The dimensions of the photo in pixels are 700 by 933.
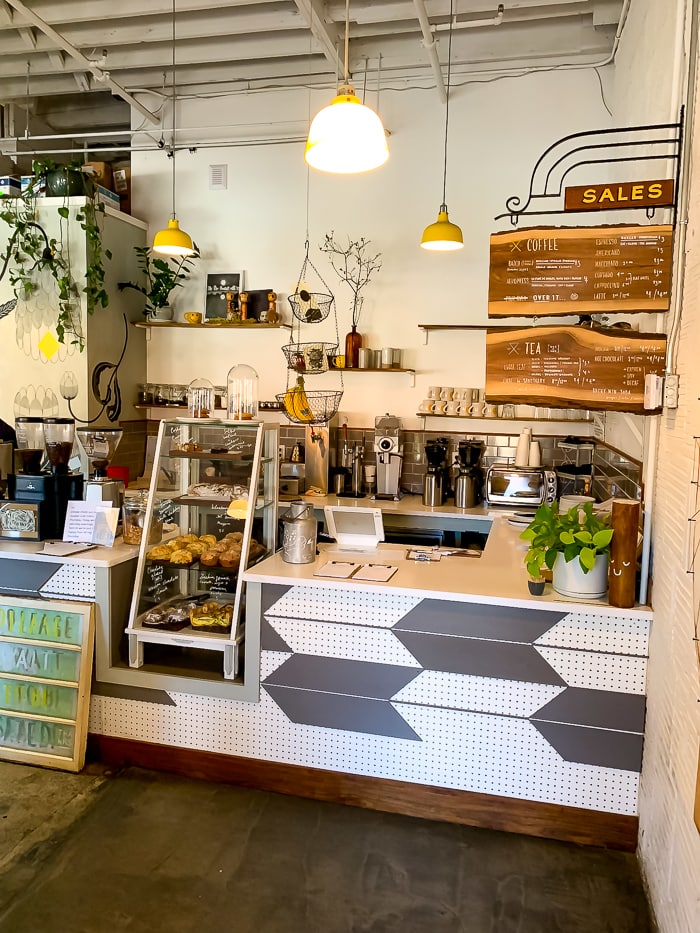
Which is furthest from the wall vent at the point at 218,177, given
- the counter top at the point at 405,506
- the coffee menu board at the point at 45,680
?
the coffee menu board at the point at 45,680

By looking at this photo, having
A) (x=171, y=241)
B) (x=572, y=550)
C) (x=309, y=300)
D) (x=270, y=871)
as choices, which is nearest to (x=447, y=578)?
(x=572, y=550)

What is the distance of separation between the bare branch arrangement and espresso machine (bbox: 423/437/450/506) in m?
1.17

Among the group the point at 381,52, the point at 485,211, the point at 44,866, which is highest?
the point at 381,52

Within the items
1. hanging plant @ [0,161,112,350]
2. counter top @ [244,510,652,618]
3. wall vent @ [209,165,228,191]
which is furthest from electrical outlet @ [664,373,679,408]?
wall vent @ [209,165,228,191]

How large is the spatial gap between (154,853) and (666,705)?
1.94 metres

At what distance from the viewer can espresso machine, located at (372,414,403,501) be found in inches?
201

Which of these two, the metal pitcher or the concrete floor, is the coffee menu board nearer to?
the concrete floor

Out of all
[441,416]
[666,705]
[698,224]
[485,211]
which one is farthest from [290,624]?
[485,211]

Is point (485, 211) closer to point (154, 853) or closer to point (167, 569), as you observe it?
point (167, 569)

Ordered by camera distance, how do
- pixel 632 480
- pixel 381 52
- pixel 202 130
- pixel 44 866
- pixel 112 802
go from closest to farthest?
pixel 44 866
pixel 112 802
pixel 632 480
pixel 381 52
pixel 202 130

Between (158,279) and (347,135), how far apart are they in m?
3.71

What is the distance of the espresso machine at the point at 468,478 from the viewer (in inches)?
189

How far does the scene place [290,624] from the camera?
2.95m

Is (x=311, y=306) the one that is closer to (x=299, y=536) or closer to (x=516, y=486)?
(x=516, y=486)
